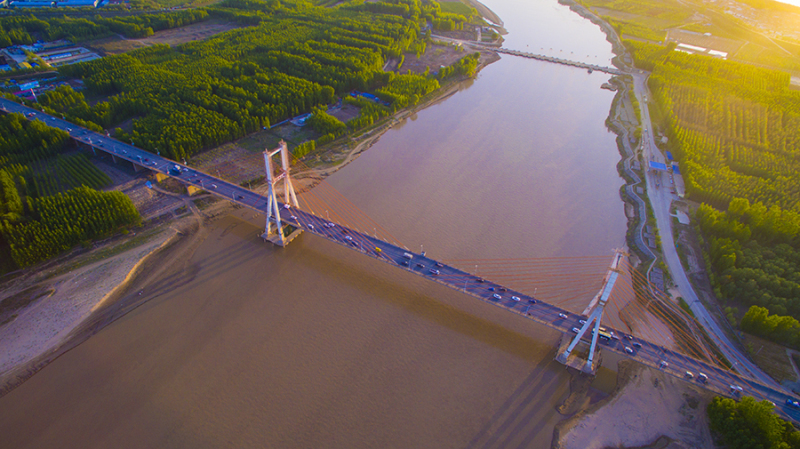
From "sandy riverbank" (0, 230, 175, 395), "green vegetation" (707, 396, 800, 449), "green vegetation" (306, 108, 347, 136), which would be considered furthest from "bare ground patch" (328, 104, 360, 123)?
"green vegetation" (707, 396, 800, 449)

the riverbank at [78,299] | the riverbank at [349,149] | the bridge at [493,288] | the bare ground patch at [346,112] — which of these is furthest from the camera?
the bare ground patch at [346,112]

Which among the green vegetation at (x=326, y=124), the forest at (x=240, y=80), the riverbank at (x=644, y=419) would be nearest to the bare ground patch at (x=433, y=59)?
the forest at (x=240, y=80)

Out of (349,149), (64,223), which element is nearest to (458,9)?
(349,149)

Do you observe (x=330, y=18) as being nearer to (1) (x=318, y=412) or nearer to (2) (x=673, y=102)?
(2) (x=673, y=102)

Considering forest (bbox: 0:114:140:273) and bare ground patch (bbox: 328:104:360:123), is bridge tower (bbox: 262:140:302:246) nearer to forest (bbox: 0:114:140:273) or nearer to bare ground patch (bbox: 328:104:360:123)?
forest (bbox: 0:114:140:273)

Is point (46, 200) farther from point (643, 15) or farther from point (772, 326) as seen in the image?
point (643, 15)

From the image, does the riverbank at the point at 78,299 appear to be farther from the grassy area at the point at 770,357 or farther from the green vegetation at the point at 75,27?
the green vegetation at the point at 75,27

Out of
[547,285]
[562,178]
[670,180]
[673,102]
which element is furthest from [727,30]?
[547,285]
